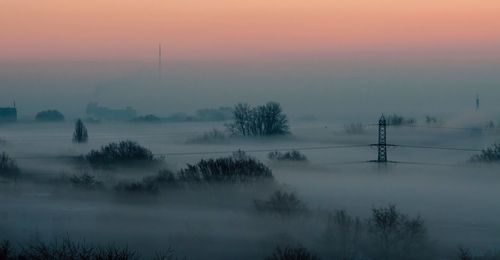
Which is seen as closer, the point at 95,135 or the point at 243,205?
the point at 243,205

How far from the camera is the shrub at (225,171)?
167ft

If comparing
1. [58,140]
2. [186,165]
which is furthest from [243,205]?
[58,140]

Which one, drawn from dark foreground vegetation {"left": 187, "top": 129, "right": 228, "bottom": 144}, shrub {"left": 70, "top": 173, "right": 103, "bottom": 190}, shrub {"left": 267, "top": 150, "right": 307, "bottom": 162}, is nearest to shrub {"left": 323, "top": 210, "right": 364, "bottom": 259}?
shrub {"left": 70, "top": 173, "right": 103, "bottom": 190}

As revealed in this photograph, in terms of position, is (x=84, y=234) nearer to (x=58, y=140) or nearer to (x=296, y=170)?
(x=296, y=170)

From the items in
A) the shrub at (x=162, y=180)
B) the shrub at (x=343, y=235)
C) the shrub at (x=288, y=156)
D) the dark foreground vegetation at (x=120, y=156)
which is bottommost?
the shrub at (x=343, y=235)

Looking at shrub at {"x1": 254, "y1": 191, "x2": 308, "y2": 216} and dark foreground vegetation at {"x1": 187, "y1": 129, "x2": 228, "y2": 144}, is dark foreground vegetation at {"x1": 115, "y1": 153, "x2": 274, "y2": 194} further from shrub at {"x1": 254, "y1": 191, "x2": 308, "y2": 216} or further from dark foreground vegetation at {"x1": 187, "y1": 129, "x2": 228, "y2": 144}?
dark foreground vegetation at {"x1": 187, "y1": 129, "x2": 228, "y2": 144}

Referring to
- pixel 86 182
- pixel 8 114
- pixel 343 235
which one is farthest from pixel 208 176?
pixel 8 114

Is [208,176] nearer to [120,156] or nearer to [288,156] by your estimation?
[120,156]

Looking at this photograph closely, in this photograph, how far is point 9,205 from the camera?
166 feet

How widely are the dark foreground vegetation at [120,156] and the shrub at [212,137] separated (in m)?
17.8

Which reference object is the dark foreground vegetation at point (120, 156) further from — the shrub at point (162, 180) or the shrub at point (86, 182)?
the shrub at point (162, 180)

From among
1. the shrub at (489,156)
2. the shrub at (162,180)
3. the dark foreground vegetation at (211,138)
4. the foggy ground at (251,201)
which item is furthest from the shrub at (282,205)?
the dark foreground vegetation at (211,138)

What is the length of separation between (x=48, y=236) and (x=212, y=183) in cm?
1219

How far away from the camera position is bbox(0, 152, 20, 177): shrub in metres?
62.9
